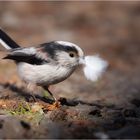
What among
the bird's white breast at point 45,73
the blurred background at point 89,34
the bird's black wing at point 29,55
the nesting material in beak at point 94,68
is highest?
the blurred background at point 89,34

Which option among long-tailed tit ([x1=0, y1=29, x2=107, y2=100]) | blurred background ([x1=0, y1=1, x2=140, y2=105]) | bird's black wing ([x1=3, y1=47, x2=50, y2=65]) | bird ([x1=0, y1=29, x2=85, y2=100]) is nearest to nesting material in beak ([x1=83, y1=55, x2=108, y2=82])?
long-tailed tit ([x1=0, y1=29, x2=107, y2=100])

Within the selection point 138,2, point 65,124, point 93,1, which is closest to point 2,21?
point 93,1

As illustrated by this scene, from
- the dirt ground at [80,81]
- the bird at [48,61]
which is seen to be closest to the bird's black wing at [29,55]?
the bird at [48,61]

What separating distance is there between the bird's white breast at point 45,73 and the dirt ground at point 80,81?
0.80 ft

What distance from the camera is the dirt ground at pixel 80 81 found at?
4750mm

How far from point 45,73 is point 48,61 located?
0.13 m

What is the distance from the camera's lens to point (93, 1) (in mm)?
13492

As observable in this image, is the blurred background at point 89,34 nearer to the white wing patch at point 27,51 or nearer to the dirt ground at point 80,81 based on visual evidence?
the dirt ground at point 80,81

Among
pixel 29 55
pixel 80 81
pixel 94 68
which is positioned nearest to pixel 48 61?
pixel 29 55

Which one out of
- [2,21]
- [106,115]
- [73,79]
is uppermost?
[2,21]

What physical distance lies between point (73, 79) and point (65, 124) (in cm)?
334

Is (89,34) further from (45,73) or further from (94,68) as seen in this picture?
(45,73)

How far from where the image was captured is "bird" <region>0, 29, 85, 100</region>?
18.4 feet

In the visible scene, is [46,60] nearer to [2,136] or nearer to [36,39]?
[2,136]
